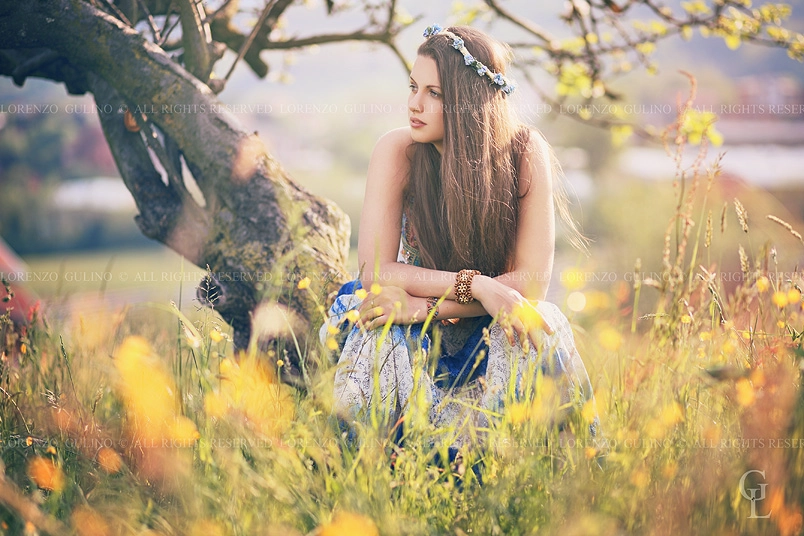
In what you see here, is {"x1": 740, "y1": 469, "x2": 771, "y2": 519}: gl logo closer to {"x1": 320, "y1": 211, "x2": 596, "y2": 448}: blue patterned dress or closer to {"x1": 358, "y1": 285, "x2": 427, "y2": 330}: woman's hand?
{"x1": 320, "y1": 211, "x2": 596, "y2": 448}: blue patterned dress

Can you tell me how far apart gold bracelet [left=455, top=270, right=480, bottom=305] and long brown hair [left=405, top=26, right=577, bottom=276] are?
213mm

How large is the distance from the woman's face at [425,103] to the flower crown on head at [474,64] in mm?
117

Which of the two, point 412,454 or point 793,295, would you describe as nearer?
point 412,454

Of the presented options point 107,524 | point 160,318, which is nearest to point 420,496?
point 107,524

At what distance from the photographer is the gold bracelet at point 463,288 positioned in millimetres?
2268

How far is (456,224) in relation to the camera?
97.0 inches

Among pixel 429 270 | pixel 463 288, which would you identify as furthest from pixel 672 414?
pixel 429 270

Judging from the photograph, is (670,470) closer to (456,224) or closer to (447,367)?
(447,367)

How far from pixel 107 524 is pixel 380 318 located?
0.92 meters

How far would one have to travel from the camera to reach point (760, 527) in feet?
4.41

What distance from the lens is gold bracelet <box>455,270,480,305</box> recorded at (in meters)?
2.27

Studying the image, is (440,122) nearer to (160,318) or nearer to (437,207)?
(437,207)

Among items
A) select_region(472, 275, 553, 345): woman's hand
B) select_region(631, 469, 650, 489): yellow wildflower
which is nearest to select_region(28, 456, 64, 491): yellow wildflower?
select_region(472, 275, 553, 345): woman's hand

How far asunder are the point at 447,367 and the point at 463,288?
1.00 feet
